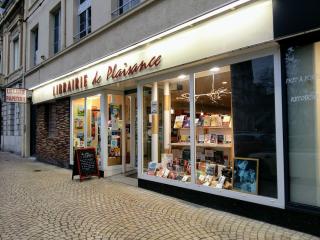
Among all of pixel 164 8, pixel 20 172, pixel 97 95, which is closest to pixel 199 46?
pixel 164 8

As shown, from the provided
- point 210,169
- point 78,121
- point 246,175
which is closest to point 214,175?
point 210,169

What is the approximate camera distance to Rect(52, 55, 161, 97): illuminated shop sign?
746 cm

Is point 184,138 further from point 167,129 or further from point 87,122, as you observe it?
point 87,122

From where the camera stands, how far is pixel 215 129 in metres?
6.80

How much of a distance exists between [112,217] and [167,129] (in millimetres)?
2999

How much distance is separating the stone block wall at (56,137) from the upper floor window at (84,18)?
270cm

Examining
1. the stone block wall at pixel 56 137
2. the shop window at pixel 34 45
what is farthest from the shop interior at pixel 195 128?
the shop window at pixel 34 45

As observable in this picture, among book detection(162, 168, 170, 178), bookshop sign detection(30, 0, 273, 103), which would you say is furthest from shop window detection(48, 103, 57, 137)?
book detection(162, 168, 170, 178)

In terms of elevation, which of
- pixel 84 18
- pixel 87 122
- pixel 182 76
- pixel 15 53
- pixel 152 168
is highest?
pixel 15 53

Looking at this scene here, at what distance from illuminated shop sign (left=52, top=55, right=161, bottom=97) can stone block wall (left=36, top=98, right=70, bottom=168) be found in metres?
0.59

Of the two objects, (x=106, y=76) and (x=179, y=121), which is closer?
(x=179, y=121)

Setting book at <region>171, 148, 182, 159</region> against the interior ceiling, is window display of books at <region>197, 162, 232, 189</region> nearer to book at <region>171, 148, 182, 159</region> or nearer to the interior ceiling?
book at <region>171, 148, 182, 159</region>

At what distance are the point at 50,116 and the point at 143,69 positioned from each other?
26.6 ft

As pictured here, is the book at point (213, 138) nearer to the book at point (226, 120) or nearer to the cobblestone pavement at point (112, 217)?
the book at point (226, 120)
